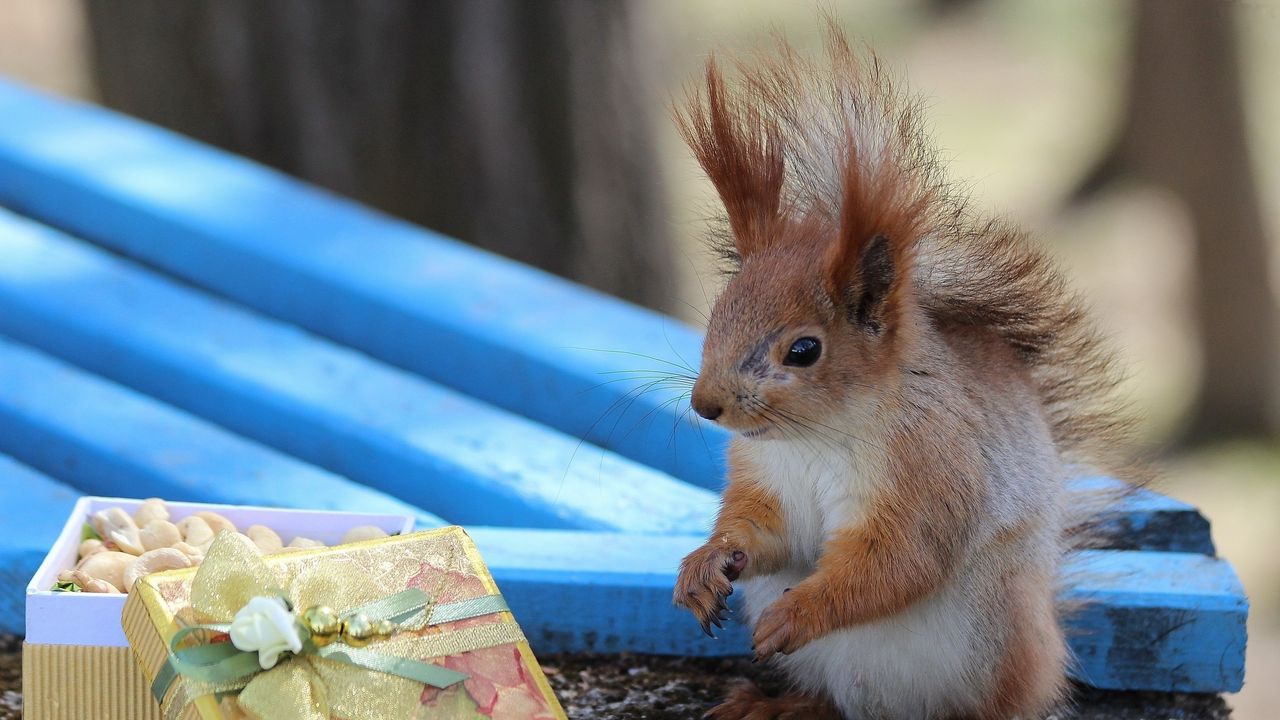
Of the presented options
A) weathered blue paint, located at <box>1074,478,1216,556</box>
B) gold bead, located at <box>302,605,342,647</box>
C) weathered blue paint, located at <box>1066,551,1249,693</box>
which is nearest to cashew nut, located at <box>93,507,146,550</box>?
gold bead, located at <box>302,605,342,647</box>

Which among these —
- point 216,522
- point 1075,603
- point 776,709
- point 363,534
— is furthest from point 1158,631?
point 216,522

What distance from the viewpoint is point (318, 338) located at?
2.02m

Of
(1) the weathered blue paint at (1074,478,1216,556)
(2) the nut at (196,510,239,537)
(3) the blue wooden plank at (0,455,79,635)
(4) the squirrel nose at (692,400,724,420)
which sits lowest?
(3) the blue wooden plank at (0,455,79,635)

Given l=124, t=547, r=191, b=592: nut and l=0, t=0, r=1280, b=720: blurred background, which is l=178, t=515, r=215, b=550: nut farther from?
l=0, t=0, r=1280, b=720: blurred background

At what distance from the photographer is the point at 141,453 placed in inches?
65.5

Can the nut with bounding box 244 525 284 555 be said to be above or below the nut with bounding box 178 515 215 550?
above

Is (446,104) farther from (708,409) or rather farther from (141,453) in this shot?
(708,409)

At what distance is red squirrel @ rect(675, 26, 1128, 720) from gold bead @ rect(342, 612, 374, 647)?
279 millimetres

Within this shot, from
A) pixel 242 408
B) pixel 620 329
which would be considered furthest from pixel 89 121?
pixel 620 329

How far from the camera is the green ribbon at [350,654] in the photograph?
1.05m

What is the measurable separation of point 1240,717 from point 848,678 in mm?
2140

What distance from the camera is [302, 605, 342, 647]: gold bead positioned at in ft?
3.57

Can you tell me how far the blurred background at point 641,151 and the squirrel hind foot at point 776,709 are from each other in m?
Answer: 1.05

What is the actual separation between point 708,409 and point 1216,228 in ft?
9.88
